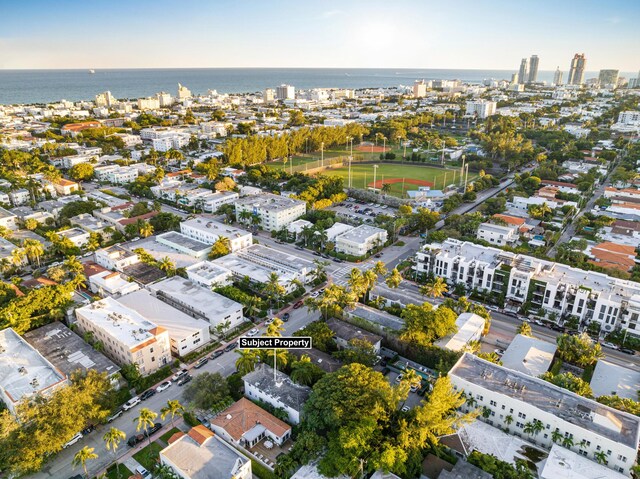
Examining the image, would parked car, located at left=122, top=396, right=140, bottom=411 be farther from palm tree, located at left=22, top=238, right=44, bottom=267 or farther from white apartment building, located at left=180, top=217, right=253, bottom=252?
palm tree, located at left=22, top=238, right=44, bottom=267

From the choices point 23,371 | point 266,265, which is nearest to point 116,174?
point 266,265

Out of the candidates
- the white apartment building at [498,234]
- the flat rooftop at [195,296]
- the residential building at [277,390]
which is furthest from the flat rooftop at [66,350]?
the white apartment building at [498,234]

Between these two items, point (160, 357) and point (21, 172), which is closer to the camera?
point (160, 357)

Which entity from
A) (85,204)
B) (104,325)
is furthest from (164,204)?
(104,325)

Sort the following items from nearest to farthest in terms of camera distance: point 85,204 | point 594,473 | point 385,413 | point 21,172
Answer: point 594,473 < point 385,413 < point 85,204 < point 21,172

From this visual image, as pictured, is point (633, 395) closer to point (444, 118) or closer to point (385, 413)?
point (385, 413)

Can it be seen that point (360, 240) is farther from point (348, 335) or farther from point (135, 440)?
point (135, 440)

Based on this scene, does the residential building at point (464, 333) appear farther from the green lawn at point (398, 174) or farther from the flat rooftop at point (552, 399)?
the green lawn at point (398, 174)

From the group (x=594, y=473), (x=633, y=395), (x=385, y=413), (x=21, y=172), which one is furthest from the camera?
(x=21, y=172)
